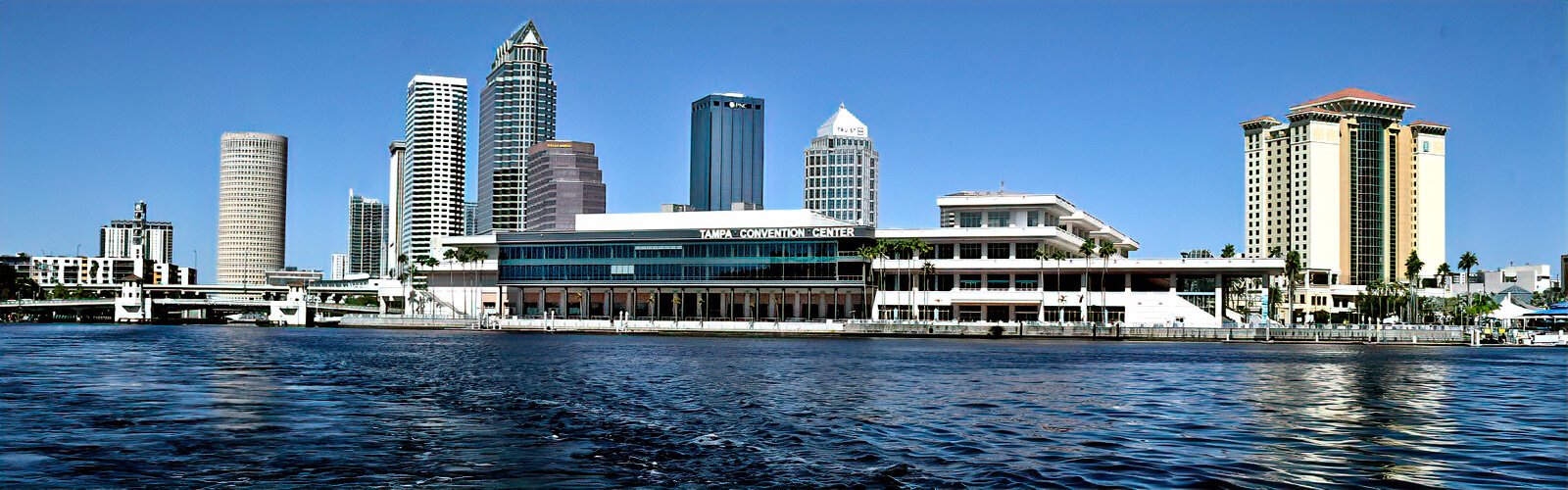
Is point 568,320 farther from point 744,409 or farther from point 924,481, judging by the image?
point 924,481

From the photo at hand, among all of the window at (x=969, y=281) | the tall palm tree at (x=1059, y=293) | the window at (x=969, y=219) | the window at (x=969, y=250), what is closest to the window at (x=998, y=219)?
the window at (x=969, y=219)

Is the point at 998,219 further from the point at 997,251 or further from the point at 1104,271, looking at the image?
the point at 1104,271

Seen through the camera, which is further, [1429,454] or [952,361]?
[952,361]

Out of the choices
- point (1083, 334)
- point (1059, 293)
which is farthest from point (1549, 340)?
point (1059, 293)

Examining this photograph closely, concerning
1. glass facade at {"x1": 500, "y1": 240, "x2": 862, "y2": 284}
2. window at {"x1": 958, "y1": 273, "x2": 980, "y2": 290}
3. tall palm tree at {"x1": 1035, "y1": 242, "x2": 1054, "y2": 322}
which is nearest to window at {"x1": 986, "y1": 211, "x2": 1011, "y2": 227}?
tall palm tree at {"x1": 1035, "y1": 242, "x2": 1054, "y2": 322}

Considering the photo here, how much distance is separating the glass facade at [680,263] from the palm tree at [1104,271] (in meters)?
28.9

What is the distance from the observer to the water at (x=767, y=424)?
28.9 m

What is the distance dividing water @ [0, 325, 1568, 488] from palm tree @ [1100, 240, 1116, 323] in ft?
238

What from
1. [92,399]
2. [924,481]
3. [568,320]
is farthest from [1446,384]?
[568,320]

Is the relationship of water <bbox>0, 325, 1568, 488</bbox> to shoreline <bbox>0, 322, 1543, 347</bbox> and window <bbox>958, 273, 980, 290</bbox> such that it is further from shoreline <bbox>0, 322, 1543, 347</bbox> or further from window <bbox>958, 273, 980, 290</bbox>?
window <bbox>958, 273, 980, 290</bbox>

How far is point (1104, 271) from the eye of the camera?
152 meters

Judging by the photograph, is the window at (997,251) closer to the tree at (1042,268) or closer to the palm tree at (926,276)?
the tree at (1042,268)

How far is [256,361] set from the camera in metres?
76.5

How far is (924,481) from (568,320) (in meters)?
140
